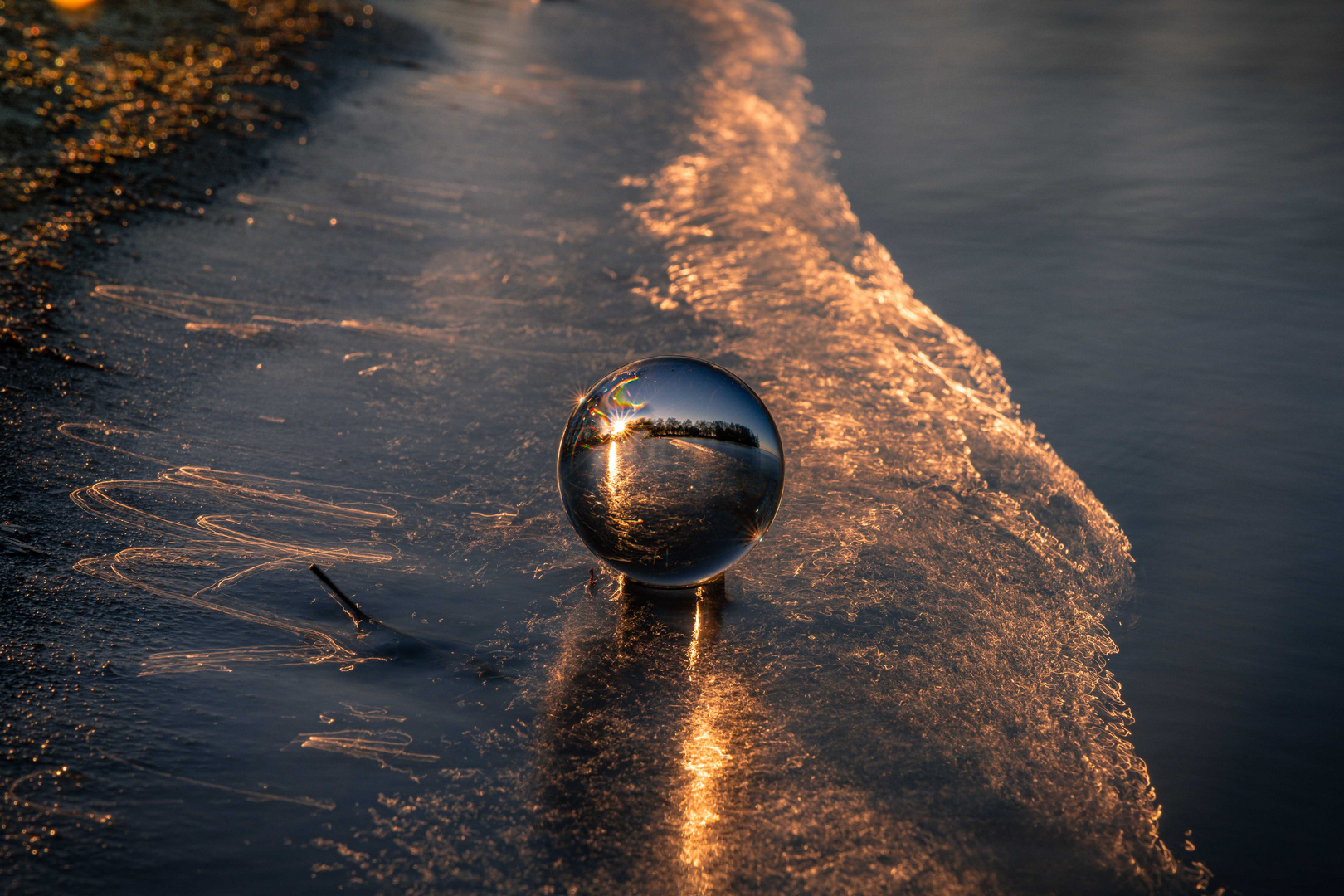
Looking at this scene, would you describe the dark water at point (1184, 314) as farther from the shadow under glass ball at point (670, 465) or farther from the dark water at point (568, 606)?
the shadow under glass ball at point (670, 465)

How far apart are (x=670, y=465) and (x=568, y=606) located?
0.69m

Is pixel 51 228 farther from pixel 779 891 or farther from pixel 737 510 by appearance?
pixel 779 891

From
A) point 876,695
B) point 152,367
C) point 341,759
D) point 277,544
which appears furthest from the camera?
point 152,367

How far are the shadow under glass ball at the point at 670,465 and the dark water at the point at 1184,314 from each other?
140 cm

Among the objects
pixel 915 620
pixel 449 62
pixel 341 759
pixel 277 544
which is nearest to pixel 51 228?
pixel 277 544

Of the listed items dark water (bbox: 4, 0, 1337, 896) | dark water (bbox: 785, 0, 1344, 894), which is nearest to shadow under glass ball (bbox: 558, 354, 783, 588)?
dark water (bbox: 4, 0, 1337, 896)

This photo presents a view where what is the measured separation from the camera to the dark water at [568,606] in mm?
2574

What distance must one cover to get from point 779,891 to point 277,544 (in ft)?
7.35

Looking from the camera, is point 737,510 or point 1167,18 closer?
point 737,510

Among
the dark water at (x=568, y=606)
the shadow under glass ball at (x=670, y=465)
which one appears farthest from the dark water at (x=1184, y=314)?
the shadow under glass ball at (x=670, y=465)

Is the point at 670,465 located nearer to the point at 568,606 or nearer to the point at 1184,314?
the point at 568,606

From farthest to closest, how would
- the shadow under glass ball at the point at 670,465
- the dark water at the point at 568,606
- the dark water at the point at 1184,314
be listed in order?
1. the shadow under glass ball at the point at 670,465
2. the dark water at the point at 1184,314
3. the dark water at the point at 568,606

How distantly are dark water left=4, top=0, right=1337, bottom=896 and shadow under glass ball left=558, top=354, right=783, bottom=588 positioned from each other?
0.32 metres

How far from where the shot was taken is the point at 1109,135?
9734 mm
